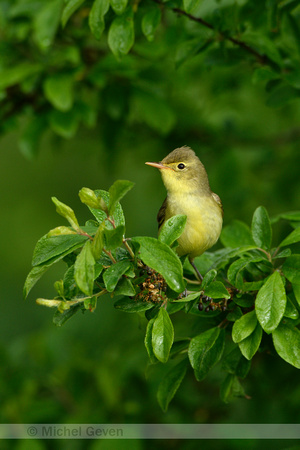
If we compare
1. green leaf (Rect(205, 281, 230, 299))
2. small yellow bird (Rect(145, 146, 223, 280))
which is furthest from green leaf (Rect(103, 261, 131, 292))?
small yellow bird (Rect(145, 146, 223, 280))

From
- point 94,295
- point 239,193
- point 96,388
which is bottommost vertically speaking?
point 96,388

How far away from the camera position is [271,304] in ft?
8.43

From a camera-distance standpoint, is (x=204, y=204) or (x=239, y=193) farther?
(x=239, y=193)

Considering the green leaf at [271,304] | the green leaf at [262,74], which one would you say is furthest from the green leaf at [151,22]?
the green leaf at [271,304]

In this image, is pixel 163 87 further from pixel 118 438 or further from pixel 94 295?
pixel 94 295

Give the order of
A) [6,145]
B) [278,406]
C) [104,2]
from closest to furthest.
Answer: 1. [104,2]
2. [278,406]
3. [6,145]

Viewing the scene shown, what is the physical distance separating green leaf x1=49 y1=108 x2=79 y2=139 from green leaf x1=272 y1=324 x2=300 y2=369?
96.4 inches

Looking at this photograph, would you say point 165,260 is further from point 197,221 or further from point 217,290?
point 197,221

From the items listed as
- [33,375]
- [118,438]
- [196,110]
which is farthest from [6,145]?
[118,438]

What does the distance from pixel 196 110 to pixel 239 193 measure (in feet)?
3.18

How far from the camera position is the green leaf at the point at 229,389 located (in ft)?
9.83

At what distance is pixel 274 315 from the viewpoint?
8.32ft

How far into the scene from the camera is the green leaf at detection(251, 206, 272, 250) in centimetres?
301

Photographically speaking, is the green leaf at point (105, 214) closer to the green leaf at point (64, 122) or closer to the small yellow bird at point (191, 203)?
the small yellow bird at point (191, 203)
